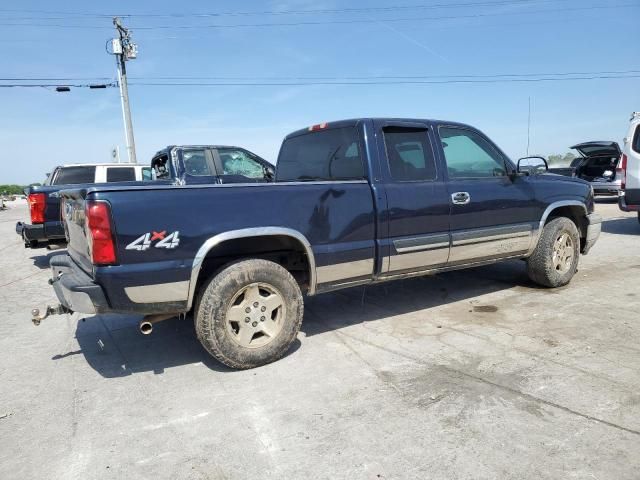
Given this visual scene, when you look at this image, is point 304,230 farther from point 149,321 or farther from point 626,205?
point 626,205

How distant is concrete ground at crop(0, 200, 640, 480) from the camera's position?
2375 millimetres

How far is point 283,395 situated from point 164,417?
2.52ft

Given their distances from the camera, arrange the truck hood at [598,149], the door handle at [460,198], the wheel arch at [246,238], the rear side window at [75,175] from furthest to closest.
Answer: the truck hood at [598,149], the rear side window at [75,175], the door handle at [460,198], the wheel arch at [246,238]

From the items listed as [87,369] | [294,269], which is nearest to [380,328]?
[294,269]

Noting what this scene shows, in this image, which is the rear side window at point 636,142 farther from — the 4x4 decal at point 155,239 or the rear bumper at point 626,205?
the 4x4 decal at point 155,239

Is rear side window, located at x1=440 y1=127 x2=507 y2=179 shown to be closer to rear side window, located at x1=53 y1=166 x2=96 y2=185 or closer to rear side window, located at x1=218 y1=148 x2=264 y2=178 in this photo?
rear side window, located at x1=218 y1=148 x2=264 y2=178

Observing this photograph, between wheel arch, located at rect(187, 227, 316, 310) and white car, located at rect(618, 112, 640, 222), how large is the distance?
311 inches

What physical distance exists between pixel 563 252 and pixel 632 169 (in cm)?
486

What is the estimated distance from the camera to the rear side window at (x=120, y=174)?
1010 centimetres

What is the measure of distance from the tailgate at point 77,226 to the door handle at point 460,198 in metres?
3.16

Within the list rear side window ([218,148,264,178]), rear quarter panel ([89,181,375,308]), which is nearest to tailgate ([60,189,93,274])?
rear quarter panel ([89,181,375,308])

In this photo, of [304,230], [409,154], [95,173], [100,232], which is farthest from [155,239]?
[95,173]

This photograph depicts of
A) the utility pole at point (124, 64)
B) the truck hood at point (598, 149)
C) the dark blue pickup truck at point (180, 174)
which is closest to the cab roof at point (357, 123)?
the dark blue pickup truck at point (180, 174)

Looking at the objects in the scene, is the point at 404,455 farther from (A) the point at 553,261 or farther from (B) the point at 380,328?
(A) the point at 553,261
